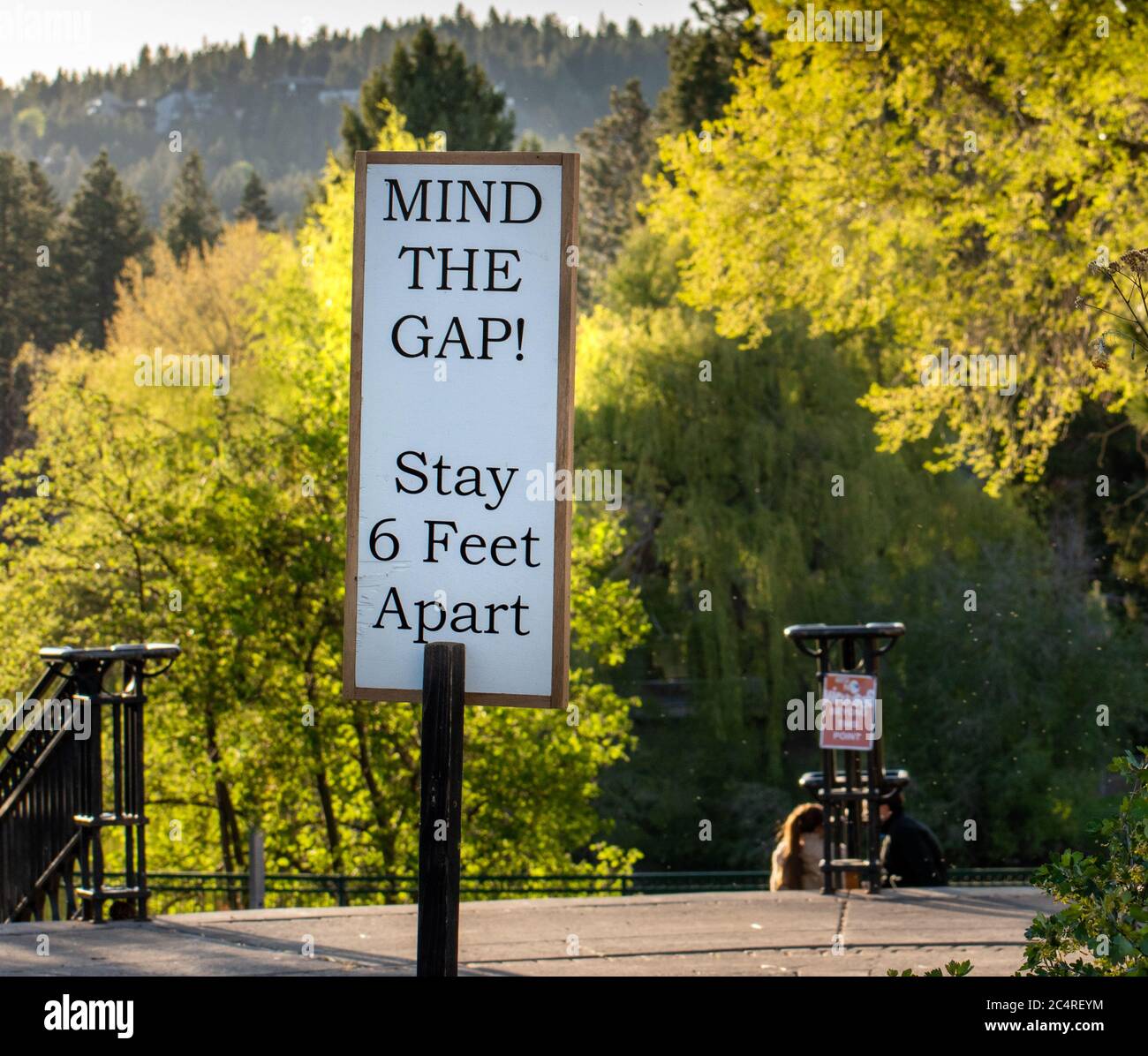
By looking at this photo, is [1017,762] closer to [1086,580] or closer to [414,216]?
[1086,580]

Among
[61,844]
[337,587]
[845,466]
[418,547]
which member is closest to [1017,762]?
[845,466]

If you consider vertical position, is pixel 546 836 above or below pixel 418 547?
below

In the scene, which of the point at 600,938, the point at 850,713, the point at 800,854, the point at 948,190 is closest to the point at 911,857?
the point at 800,854

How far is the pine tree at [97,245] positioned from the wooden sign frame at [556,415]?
66293mm

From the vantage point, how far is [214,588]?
20328 mm

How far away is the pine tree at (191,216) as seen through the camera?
265 feet

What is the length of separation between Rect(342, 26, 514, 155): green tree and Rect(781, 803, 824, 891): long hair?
147 feet

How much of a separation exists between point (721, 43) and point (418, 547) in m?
48.8

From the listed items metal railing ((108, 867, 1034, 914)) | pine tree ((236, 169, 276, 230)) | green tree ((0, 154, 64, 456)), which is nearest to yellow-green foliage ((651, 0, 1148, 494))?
metal railing ((108, 867, 1034, 914))

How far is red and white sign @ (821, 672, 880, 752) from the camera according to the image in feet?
29.7

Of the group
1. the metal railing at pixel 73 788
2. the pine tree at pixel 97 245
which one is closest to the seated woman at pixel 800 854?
the metal railing at pixel 73 788

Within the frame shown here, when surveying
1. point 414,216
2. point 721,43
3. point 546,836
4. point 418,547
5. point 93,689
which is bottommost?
point 546,836

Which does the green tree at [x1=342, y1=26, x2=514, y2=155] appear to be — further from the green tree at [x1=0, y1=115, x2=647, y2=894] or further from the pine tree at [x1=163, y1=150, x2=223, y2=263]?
the green tree at [x1=0, y1=115, x2=647, y2=894]

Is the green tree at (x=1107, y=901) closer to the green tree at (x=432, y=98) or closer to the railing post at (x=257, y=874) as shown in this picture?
the railing post at (x=257, y=874)
